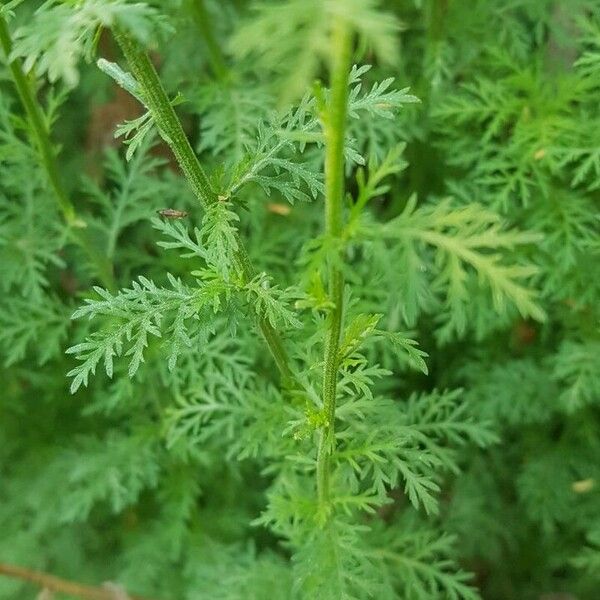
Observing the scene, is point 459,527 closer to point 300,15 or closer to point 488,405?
point 488,405

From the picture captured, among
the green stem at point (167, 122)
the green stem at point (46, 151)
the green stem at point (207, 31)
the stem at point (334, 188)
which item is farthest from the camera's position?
the green stem at point (207, 31)

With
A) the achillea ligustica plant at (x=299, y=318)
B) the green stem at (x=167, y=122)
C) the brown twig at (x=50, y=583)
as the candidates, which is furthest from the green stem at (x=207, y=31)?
the brown twig at (x=50, y=583)

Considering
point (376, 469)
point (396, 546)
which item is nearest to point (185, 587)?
point (396, 546)

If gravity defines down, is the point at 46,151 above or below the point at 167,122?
below

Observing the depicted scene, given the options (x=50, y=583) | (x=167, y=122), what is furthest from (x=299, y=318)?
(x=50, y=583)

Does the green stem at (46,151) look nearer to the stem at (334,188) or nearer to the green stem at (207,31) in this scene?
the green stem at (207,31)

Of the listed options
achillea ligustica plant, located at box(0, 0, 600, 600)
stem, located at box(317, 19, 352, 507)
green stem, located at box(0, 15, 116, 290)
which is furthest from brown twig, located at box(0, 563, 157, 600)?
stem, located at box(317, 19, 352, 507)

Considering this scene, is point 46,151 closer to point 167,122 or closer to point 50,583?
point 167,122

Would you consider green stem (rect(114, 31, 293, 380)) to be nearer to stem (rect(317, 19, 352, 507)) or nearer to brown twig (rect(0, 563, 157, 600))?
stem (rect(317, 19, 352, 507))
